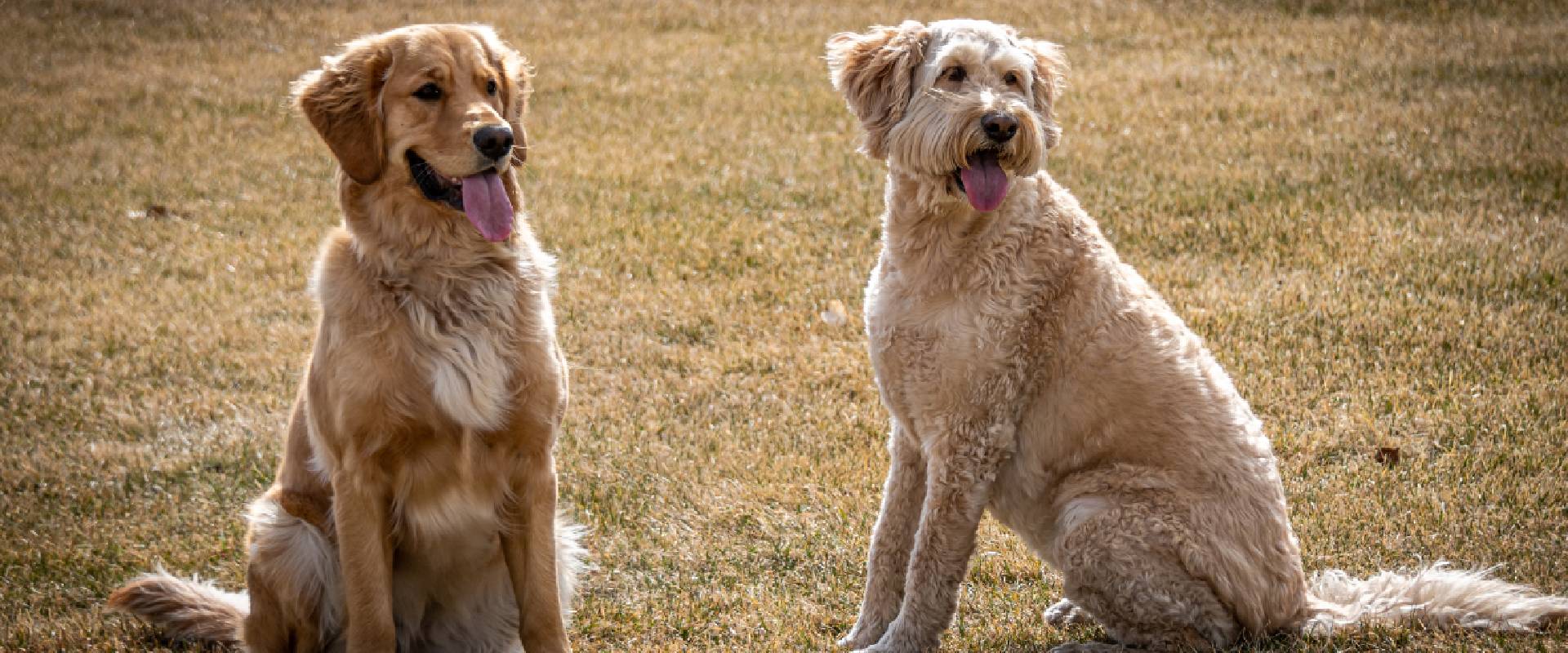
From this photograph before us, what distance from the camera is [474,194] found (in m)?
4.04

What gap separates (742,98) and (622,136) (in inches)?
59.5

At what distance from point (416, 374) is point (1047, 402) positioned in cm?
197

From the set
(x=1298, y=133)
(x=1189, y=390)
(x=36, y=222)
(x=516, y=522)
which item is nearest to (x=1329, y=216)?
(x=1298, y=133)

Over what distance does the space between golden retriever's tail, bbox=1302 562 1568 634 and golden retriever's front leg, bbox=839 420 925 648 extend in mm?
1291

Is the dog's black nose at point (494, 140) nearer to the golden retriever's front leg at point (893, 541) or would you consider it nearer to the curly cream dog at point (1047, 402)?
the curly cream dog at point (1047, 402)

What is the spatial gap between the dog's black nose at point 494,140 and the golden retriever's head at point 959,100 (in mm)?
1227

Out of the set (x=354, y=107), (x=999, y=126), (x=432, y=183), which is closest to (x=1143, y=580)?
(x=999, y=126)

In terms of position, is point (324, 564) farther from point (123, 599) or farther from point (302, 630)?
point (123, 599)

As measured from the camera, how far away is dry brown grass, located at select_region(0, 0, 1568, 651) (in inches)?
221

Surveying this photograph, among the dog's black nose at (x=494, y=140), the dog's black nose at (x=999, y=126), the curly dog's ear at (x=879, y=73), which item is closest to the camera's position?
the dog's black nose at (x=494, y=140)

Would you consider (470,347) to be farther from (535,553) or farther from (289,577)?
(289,577)

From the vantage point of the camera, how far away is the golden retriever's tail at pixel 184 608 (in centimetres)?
466

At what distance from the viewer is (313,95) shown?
409 centimetres

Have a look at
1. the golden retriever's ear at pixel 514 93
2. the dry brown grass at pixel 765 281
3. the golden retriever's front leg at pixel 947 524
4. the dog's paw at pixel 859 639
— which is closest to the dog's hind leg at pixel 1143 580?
the golden retriever's front leg at pixel 947 524
